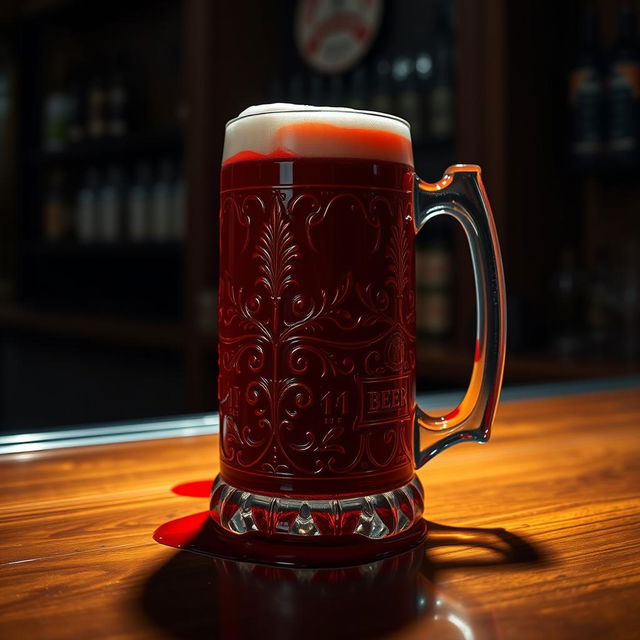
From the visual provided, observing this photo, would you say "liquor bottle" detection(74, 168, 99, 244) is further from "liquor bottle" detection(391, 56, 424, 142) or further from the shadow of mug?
the shadow of mug

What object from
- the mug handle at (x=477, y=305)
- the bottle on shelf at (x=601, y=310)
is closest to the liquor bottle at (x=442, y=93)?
the bottle on shelf at (x=601, y=310)

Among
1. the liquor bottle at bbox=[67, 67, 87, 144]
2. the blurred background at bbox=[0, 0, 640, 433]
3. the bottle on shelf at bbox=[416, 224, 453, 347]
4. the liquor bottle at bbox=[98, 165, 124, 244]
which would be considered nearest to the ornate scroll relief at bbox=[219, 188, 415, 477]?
the blurred background at bbox=[0, 0, 640, 433]

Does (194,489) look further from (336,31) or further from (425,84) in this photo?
(336,31)

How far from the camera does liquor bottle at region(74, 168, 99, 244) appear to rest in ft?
11.3

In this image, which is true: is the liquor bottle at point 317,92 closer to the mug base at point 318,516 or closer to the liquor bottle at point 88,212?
the liquor bottle at point 88,212

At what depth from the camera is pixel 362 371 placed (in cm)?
49

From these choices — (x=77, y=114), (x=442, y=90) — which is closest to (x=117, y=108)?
(x=77, y=114)

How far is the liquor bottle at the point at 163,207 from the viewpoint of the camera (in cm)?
311

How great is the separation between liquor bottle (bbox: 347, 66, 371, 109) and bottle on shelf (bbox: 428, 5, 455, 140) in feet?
0.66

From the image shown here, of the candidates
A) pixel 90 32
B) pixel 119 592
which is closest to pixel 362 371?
pixel 119 592

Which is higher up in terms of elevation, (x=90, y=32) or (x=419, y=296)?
(x=90, y=32)

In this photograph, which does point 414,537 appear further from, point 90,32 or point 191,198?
point 90,32

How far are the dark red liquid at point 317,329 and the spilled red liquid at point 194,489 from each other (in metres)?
0.08

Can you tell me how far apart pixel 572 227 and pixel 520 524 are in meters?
1.92
